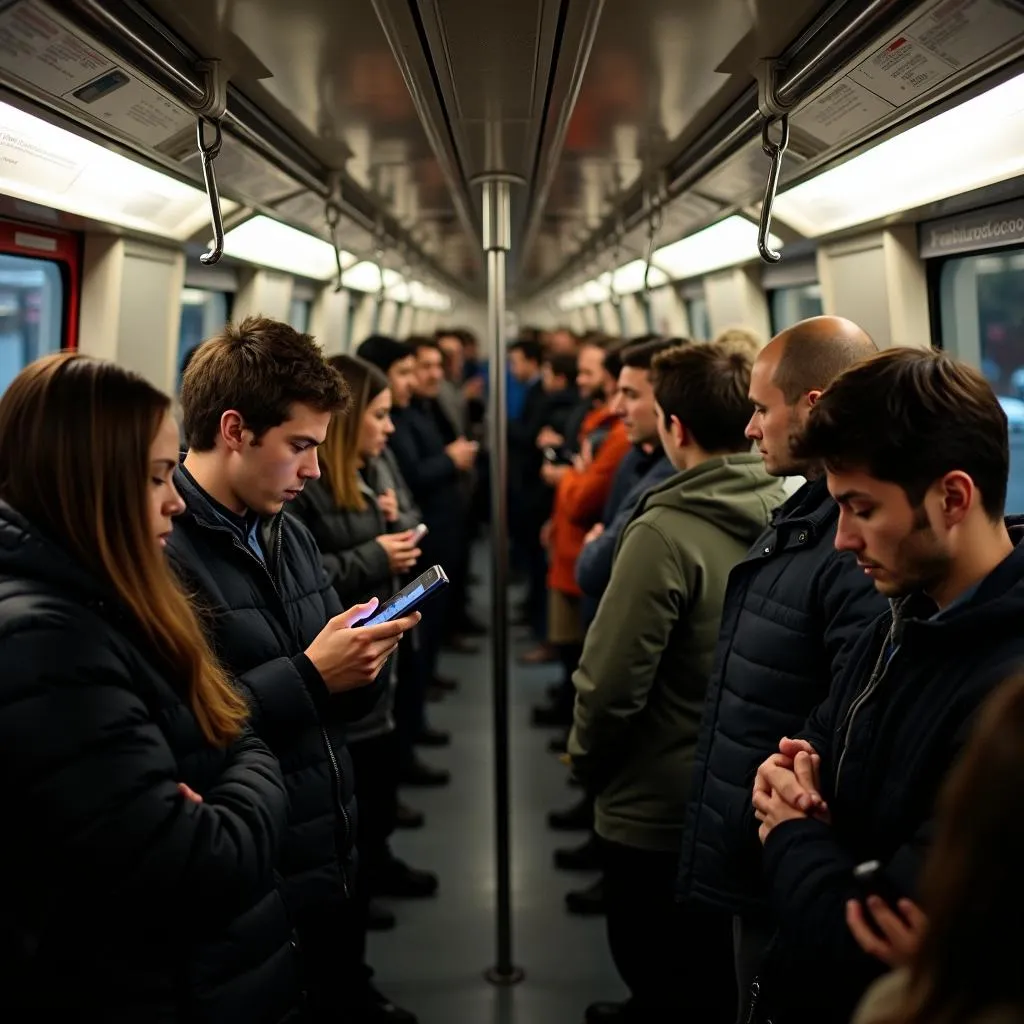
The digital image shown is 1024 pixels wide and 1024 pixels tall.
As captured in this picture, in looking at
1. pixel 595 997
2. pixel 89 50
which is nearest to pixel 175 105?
pixel 89 50

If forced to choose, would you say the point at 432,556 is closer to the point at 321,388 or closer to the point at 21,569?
the point at 321,388

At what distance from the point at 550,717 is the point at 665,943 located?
3503mm

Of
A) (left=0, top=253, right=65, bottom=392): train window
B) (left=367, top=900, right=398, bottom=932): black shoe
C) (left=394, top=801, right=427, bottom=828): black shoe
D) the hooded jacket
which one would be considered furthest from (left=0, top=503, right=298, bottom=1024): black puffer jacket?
(left=394, top=801, right=427, bottom=828): black shoe

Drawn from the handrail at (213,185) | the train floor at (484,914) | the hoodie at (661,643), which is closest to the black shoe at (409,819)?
the train floor at (484,914)

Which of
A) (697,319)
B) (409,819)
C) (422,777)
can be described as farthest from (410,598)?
(697,319)

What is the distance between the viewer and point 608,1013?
3.18 m

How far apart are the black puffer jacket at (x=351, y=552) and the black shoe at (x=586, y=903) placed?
3.81 ft

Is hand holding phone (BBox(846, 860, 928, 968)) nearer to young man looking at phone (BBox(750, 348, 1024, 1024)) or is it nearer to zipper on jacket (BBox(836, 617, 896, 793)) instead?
young man looking at phone (BBox(750, 348, 1024, 1024))

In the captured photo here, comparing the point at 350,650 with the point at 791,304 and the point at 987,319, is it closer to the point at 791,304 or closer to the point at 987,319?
the point at 987,319

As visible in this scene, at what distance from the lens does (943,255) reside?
3.41 meters

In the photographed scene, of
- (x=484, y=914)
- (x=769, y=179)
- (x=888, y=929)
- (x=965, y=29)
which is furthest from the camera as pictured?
(x=484, y=914)

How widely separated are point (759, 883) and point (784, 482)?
3.69 ft

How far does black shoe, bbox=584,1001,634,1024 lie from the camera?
10.4 feet

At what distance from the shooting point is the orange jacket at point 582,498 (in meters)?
4.62
